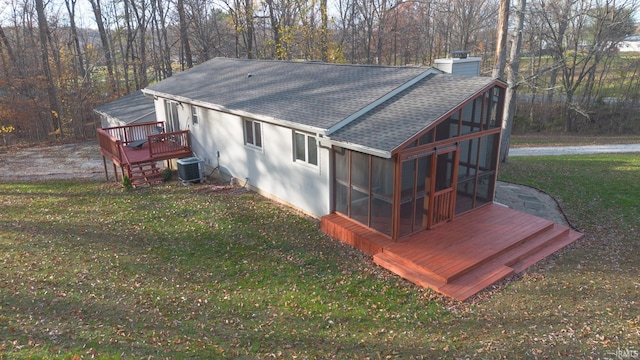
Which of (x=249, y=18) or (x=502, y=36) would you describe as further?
(x=249, y=18)

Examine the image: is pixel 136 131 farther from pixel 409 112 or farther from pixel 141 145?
pixel 409 112

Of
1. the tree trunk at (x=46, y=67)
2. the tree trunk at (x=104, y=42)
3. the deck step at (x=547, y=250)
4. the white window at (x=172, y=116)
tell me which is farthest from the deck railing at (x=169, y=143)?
the tree trunk at (x=104, y=42)

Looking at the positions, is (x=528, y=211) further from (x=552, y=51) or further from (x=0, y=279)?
(x=552, y=51)

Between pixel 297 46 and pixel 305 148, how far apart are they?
17.9m

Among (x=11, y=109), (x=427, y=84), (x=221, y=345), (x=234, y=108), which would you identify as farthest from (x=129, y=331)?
(x=11, y=109)

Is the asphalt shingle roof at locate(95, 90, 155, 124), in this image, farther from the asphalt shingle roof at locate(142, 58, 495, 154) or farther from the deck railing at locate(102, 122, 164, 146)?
the asphalt shingle roof at locate(142, 58, 495, 154)

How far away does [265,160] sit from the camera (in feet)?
40.0

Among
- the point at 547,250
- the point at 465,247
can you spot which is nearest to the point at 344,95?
the point at 465,247

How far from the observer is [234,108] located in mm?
12273

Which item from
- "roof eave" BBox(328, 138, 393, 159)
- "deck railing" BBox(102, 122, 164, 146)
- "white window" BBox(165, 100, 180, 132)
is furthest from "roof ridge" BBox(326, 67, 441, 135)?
"deck railing" BBox(102, 122, 164, 146)

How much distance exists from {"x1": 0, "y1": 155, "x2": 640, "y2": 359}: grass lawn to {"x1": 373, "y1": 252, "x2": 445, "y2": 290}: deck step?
17cm

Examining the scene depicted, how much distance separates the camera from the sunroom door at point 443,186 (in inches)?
370

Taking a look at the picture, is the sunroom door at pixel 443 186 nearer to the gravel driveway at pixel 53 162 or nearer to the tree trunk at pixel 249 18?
the gravel driveway at pixel 53 162

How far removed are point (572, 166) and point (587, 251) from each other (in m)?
8.37
